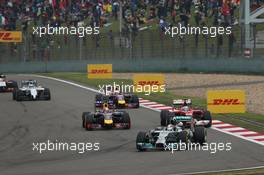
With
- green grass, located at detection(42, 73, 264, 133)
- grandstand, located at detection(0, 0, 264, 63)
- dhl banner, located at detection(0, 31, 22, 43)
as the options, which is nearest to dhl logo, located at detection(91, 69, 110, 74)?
green grass, located at detection(42, 73, 264, 133)

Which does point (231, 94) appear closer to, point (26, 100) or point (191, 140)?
point (191, 140)

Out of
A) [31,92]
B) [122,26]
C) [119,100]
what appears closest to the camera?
[119,100]

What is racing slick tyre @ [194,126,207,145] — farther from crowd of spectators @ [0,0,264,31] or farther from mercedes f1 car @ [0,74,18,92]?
crowd of spectators @ [0,0,264,31]

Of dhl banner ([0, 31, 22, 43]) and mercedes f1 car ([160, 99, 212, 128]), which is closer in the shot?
mercedes f1 car ([160, 99, 212, 128])

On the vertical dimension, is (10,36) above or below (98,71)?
above

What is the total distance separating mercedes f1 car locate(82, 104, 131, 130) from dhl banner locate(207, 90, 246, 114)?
3214mm

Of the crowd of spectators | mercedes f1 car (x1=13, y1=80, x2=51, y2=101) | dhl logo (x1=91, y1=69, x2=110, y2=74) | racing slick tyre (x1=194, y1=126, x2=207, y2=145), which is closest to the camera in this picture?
racing slick tyre (x1=194, y1=126, x2=207, y2=145)

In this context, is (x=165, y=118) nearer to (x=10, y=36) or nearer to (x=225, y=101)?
(x=225, y=101)

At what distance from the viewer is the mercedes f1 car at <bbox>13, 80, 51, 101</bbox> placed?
31.9 m

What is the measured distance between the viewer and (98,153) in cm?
1669

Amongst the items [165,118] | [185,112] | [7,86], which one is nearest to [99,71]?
[7,86]

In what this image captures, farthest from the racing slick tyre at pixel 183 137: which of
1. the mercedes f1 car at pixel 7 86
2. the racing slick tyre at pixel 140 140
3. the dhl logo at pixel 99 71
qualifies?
the dhl logo at pixel 99 71

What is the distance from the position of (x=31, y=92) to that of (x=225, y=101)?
11.1 metres

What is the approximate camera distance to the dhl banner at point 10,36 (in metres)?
57.5
